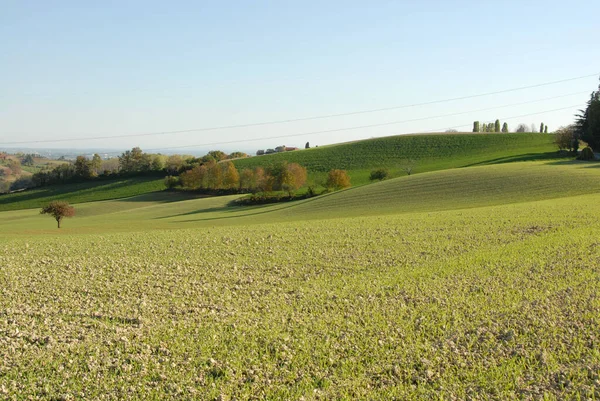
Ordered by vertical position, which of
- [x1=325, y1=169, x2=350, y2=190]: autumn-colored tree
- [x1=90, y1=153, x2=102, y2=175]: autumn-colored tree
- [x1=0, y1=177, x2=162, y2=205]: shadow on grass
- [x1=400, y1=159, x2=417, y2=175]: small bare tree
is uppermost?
[x1=90, y1=153, x2=102, y2=175]: autumn-colored tree

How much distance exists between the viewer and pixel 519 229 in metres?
22.5

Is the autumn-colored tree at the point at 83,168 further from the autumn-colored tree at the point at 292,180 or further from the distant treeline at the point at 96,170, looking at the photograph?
the autumn-colored tree at the point at 292,180

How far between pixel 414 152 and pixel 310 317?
100669mm

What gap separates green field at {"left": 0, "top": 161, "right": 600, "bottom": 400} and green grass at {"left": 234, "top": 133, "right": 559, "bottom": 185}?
67.2 m

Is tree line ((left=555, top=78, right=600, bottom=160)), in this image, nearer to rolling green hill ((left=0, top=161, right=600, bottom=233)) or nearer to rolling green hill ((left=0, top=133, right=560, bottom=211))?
rolling green hill ((left=0, top=133, right=560, bottom=211))

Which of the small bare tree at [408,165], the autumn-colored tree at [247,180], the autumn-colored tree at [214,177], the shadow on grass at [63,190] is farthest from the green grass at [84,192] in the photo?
the small bare tree at [408,165]

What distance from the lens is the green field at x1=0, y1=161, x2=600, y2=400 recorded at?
26.0 feet

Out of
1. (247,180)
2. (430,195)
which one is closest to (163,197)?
(247,180)

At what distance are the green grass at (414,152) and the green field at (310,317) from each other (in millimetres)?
67209

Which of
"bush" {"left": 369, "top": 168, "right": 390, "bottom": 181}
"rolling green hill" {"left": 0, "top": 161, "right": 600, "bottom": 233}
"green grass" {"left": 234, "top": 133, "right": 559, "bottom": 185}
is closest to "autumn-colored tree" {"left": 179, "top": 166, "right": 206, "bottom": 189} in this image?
"green grass" {"left": 234, "top": 133, "right": 559, "bottom": 185}

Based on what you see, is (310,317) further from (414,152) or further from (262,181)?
(414,152)

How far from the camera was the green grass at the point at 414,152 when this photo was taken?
9456cm

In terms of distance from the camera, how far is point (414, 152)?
108 meters

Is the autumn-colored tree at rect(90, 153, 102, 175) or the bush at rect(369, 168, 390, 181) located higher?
the autumn-colored tree at rect(90, 153, 102, 175)
